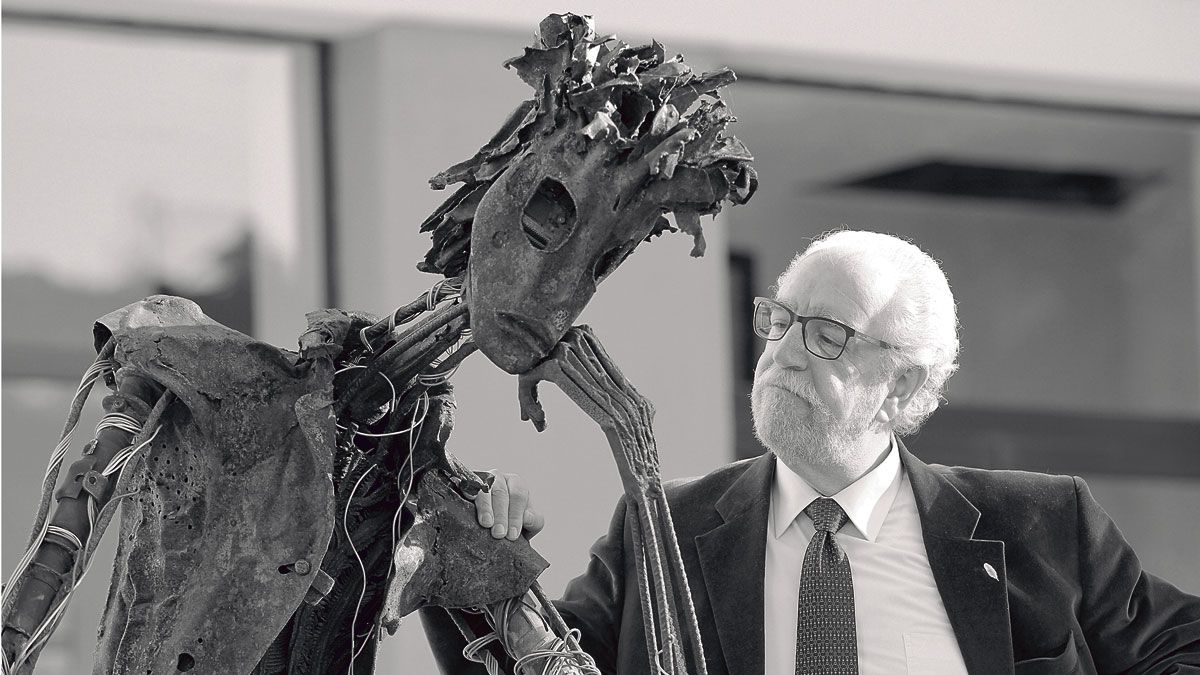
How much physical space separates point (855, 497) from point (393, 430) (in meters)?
1.04

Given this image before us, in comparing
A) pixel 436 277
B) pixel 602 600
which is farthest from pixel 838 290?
pixel 436 277

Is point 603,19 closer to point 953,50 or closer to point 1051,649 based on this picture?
point 953,50

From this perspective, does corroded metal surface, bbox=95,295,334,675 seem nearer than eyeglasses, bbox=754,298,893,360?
Yes

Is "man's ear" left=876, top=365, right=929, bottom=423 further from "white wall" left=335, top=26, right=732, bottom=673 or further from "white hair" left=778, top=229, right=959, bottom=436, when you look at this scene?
"white wall" left=335, top=26, right=732, bottom=673

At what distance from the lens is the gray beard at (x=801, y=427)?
2.45m

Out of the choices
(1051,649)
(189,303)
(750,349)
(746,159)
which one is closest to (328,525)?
(189,303)

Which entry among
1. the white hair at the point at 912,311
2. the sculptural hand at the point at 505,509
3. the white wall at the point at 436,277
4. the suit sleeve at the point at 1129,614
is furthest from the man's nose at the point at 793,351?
the white wall at the point at 436,277

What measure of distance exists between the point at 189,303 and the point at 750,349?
315 centimetres

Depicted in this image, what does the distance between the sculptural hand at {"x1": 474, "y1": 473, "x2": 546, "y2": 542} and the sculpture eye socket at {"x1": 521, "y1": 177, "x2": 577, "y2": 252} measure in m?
0.36

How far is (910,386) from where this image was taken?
2.59 meters

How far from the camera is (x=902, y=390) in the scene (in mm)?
2588

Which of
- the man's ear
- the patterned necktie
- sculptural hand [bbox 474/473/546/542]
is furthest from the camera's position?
the man's ear

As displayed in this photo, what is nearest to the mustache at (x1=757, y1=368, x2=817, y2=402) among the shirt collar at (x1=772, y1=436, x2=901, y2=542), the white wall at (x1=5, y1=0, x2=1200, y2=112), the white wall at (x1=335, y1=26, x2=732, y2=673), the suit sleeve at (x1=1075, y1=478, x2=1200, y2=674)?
the shirt collar at (x1=772, y1=436, x2=901, y2=542)

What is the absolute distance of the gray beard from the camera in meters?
2.45
